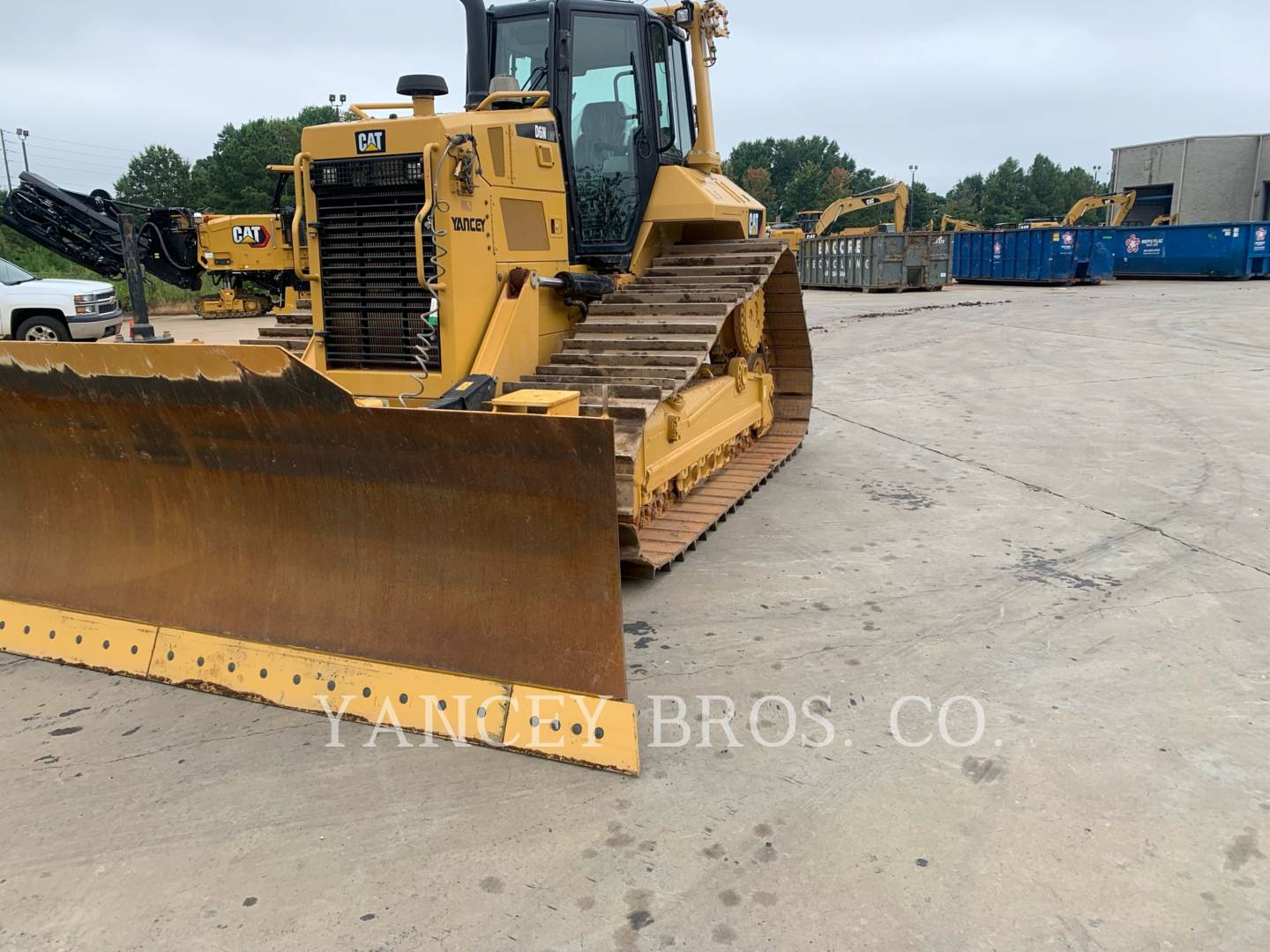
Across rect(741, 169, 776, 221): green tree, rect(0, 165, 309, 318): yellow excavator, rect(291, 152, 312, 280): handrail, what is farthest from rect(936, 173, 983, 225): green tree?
rect(291, 152, 312, 280): handrail

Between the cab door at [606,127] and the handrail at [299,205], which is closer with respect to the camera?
the handrail at [299,205]

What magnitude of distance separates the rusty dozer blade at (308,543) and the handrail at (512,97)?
2.51 meters

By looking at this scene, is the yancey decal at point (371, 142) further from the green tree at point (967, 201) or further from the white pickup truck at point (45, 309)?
the green tree at point (967, 201)

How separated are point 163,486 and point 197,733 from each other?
1.18 metres

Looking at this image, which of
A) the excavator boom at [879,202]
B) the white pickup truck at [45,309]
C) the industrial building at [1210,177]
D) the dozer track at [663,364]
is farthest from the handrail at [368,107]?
the industrial building at [1210,177]

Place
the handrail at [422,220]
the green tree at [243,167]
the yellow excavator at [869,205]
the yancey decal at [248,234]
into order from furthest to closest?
the green tree at [243,167], the yellow excavator at [869,205], the yancey decal at [248,234], the handrail at [422,220]

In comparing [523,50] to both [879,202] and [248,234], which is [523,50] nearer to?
[248,234]

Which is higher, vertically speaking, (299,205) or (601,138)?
(601,138)

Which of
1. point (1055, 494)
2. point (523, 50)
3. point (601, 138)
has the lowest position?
point (1055, 494)

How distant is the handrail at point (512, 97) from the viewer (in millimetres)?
5297

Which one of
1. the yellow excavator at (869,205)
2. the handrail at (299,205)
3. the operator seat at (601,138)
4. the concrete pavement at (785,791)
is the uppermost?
the yellow excavator at (869,205)

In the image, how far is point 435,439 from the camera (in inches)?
140

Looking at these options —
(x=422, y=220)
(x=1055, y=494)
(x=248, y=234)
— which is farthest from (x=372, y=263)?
(x=248, y=234)

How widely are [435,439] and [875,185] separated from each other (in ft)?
304
